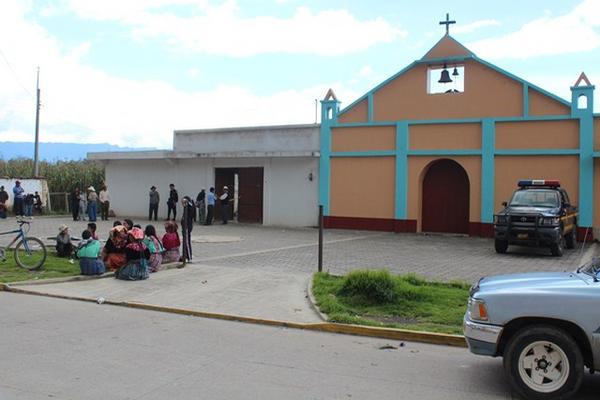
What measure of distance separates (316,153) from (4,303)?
1659cm

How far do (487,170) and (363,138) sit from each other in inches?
203

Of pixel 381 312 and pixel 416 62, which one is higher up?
pixel 416 62

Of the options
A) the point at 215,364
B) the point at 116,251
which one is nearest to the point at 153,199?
the point at 116,251

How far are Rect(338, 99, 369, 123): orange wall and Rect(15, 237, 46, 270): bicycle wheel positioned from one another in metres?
14.6

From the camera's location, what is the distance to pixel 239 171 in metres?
27.7

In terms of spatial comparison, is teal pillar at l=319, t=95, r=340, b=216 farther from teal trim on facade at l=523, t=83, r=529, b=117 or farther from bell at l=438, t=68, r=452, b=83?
teal trim on facade at l=523, t=83, r=529, b=117

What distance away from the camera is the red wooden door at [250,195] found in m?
27.0

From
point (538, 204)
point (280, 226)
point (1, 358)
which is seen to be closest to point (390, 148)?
point (280, 226)

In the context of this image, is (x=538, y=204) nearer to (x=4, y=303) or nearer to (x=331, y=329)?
(x=331, y=329)

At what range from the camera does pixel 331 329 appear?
8234mm

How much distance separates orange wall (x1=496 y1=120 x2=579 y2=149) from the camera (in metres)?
20.4

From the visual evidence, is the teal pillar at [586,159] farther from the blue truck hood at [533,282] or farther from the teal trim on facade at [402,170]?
the blue truck hood at [533,282]

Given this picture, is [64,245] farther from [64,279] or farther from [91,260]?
[64,279]

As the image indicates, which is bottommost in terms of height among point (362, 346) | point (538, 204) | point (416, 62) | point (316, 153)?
point (362, 346)
